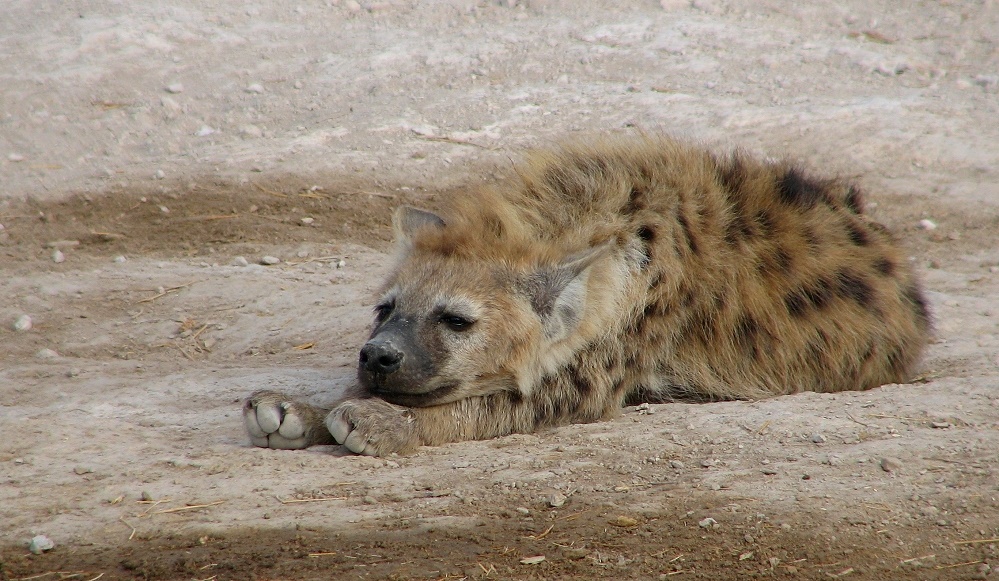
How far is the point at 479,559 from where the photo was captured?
86.4 inches

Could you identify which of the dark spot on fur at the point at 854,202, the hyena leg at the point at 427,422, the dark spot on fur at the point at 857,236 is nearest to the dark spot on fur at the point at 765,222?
the dark spot on fur at the point at 857,236

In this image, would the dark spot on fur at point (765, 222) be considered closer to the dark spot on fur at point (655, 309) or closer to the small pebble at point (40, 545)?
the dark spot on fur at point (655, 309)

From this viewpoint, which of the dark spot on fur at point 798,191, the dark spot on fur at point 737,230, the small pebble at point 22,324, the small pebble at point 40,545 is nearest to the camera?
the small pebble at point 40,545

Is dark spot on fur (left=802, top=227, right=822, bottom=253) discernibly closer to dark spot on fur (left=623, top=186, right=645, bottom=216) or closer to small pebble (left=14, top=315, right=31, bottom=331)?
dark spot on fur (left=623, top=186, right=645, bottom=216)

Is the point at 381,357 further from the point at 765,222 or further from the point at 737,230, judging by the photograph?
the point at 765,222

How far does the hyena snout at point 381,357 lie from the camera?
284cm

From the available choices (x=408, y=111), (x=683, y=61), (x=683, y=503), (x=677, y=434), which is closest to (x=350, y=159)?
(x=408, y=111)

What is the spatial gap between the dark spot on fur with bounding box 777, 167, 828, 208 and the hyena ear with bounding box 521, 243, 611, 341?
0.80m

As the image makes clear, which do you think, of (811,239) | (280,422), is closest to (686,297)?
(811,239)

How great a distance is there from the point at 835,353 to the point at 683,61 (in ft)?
11.9

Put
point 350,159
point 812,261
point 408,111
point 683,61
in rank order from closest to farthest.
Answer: point 812,261 < point 350,159 < point 408,111 < point 683,61

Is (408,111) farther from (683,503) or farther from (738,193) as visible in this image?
(683,503)

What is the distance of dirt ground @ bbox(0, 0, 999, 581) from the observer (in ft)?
7.54

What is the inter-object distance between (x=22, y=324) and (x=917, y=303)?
11.5 ft
